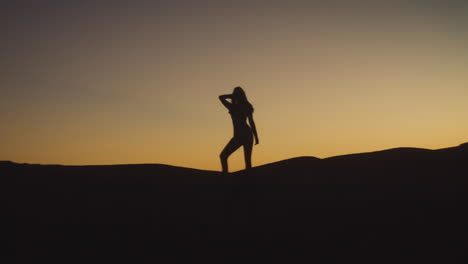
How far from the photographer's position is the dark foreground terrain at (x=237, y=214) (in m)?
5.97

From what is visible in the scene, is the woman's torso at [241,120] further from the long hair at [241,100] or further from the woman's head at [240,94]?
the woman's head at [240,94]

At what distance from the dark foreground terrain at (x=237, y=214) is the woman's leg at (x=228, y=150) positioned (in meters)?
0.41

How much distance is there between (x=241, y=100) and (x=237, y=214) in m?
2.46

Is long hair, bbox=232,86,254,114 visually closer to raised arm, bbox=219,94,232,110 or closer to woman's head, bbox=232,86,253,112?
woman's head, bbox=232,86,253,112

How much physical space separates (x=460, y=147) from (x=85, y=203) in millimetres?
11117

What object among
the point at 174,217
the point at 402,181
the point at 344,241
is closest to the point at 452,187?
the point at 402,181

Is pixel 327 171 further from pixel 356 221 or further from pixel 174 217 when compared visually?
pixel 174 217

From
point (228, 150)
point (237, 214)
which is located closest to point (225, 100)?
point (228, 150)

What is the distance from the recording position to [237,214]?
25.1 feet

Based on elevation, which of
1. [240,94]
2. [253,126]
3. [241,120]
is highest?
[240,94]

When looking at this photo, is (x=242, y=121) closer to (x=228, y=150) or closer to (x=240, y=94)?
(x=240, y=94)

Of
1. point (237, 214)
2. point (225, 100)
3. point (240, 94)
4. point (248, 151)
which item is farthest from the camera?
point (225, 100)

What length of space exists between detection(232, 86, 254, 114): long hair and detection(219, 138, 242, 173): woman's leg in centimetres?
70

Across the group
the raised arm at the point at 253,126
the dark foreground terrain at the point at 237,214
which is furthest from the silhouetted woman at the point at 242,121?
the dark foreground terrain at the point at 237,214
